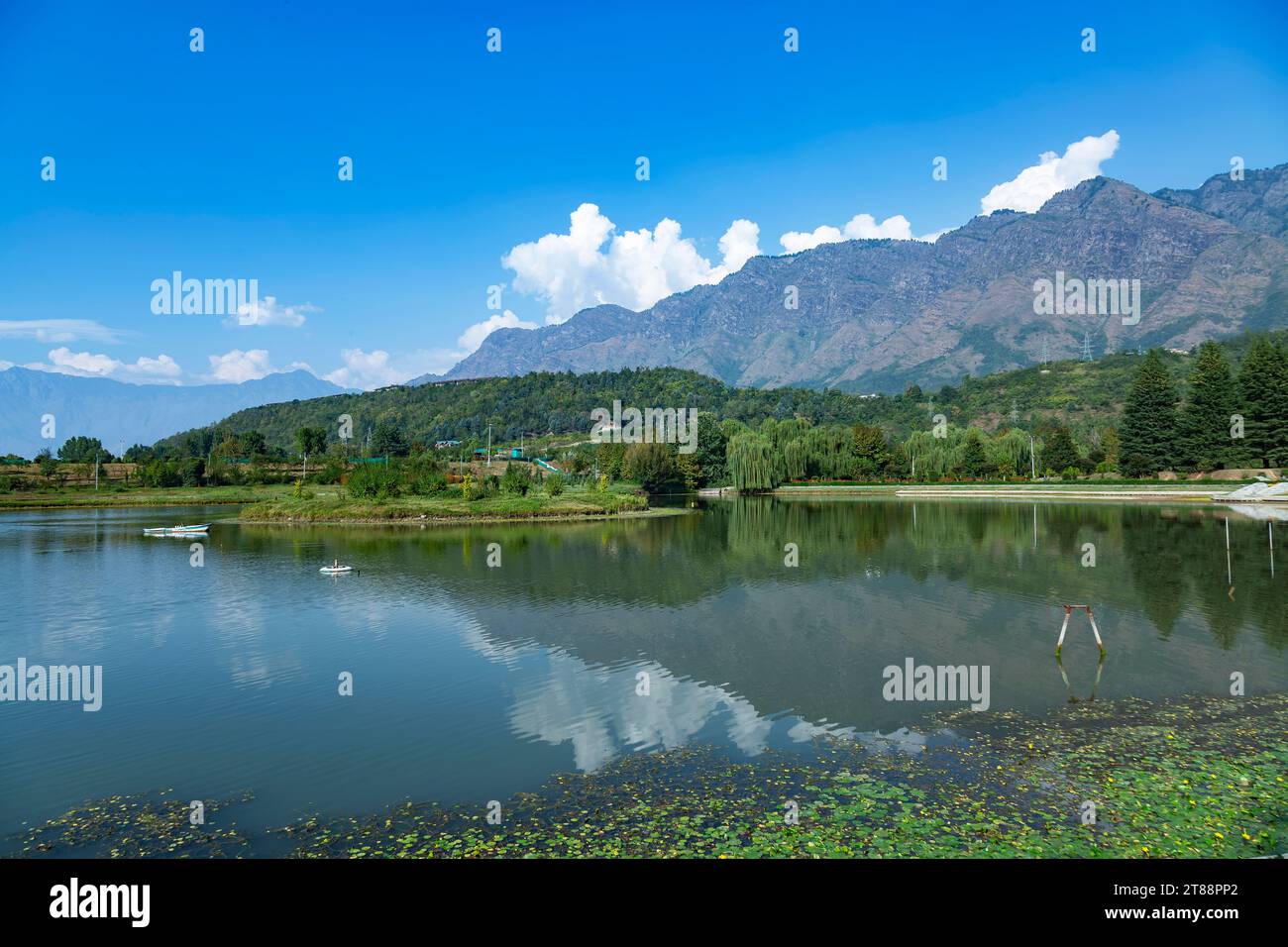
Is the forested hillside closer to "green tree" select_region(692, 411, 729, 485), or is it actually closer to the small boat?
"green tree" select_region(692, 411, 729, 485)

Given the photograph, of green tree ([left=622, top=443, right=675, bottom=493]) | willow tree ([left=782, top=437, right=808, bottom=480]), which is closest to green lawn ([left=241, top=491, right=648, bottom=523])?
green tree ([left=622, top=443, right=675, bottom=493])

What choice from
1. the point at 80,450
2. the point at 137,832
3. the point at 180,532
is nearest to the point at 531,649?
the point at 137,832

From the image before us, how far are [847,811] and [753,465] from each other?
3074 inches

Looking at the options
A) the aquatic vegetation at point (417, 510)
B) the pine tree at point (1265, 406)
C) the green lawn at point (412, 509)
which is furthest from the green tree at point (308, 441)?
the pine tree at point (1265, 406)

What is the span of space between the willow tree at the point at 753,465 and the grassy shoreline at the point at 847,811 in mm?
74800

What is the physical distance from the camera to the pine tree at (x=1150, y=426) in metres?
77.0

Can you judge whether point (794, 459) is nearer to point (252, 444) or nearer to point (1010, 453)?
point (1010, 453)

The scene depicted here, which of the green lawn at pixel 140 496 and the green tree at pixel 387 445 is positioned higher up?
the green tree at pixel 387 445

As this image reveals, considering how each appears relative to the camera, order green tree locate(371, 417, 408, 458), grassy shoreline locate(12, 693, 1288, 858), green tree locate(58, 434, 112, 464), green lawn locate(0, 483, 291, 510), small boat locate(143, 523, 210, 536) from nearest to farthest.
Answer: grassy shoreline locate(12, 693, 1288, 858) → small boat locate(143, 523, 210, 536) → green lawn locate(0, 483, 291, 510) → green tree locate(58, 434, 112, 464) → green tree locate(371, 417, 408, 458)

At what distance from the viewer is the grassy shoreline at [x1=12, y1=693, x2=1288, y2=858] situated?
29.0 ft

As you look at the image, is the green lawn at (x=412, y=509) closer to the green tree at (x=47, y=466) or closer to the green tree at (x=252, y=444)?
the green tree at (x=47, y=466)

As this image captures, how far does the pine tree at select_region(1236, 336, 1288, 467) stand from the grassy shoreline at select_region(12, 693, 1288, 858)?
250 feet

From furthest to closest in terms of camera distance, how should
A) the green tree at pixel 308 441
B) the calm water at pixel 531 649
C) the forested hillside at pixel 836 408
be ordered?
the forested hillside at pixel 836 408, the green tree at pixel 308 441, the calm water at pixel 531 649
